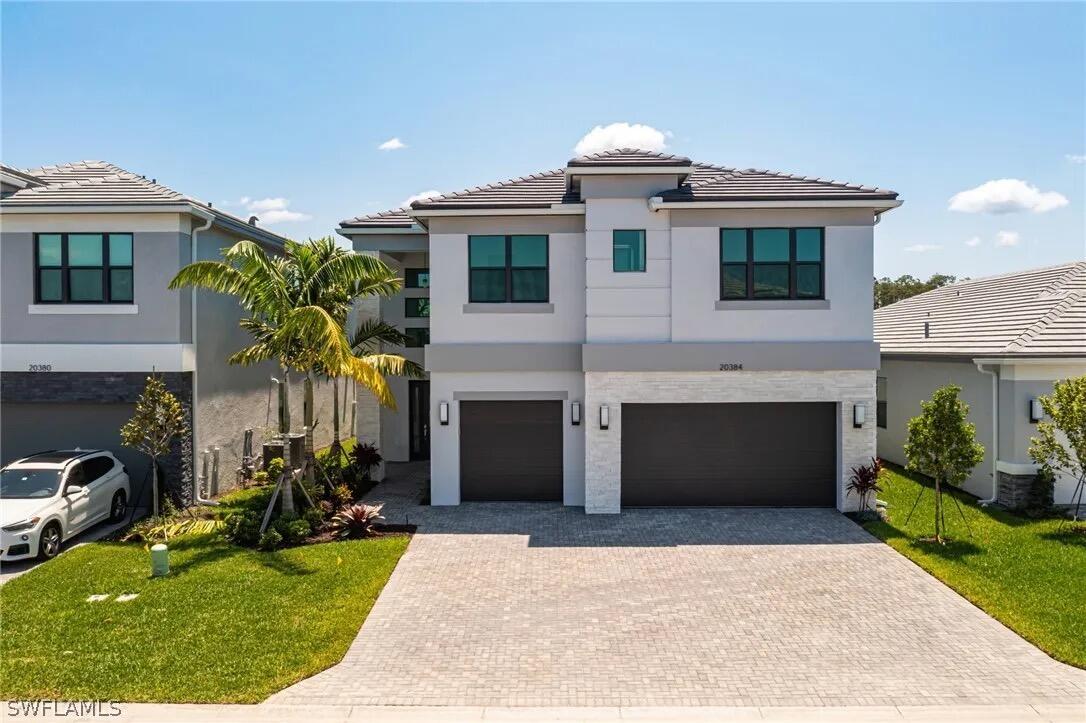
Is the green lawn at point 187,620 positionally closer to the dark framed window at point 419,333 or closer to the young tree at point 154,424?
the young tree at point 154,424

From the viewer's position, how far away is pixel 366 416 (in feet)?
57.9

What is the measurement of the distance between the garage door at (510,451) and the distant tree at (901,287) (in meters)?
50.0

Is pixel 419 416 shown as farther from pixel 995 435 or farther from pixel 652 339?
pixel 995 435

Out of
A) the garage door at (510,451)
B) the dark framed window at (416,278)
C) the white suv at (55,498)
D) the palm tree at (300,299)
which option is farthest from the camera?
the dark framed window at (416,278)

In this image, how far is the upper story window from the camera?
1369 cm

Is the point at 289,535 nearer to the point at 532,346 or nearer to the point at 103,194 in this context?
the point at 532,346

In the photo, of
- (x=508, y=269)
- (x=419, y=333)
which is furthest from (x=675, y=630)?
(x=419, y=333)

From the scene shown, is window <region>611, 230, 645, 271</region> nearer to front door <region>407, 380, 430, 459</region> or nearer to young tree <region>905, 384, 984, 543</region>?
young tree <region>905, 384, 984, 543</region>

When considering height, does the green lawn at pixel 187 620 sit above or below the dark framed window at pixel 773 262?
below

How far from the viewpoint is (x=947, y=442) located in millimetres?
11391

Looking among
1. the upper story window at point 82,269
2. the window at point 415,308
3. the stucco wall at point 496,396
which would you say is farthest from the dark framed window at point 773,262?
the upper story window at point 82,269

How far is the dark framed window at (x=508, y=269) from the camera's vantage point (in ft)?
46.7

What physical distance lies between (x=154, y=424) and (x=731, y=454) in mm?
11502

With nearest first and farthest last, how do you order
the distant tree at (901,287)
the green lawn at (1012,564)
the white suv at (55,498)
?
1. the green lawn at (1012,564)
2. the white suv at (55,498)
3. the distant tree at (901,287)
